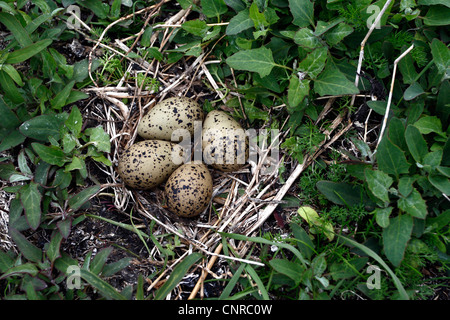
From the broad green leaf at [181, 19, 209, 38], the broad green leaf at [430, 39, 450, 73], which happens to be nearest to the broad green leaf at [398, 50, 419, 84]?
the broad green leaf at [430, 39, 450, 73]

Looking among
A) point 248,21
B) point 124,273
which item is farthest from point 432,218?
point 124,273

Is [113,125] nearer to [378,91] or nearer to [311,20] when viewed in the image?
[311,20]

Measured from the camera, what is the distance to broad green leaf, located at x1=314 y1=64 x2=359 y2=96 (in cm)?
211

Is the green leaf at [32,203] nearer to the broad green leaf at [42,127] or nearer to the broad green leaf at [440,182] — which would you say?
the broad green leaf at [42,127]

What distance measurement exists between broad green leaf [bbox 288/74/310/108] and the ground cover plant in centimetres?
1

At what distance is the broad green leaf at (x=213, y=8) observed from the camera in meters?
2.46

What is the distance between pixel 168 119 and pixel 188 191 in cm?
57

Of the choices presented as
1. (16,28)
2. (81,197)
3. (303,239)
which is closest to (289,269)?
(303,239)

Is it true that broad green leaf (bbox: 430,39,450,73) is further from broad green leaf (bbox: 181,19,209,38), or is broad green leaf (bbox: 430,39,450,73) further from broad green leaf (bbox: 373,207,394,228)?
broad green leaf (bbox: 181,19,209,38)

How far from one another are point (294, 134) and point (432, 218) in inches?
39.3

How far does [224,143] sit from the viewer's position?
2.40m

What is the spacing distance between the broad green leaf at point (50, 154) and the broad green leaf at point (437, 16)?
101 inches

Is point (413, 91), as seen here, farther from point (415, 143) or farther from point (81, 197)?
point (81, 197)

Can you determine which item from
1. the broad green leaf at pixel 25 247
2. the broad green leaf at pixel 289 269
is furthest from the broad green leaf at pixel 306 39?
the broad green leaf at pixel 25 247
